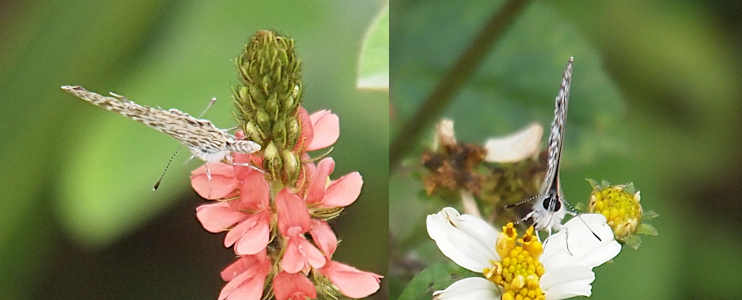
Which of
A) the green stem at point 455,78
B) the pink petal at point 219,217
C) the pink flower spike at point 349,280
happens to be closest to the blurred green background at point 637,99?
the green stem at point 455,78

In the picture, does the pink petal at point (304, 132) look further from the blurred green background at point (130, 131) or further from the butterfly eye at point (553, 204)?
the butterfly eye at point (553, 204)

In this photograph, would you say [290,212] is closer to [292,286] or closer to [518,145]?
[292,286]

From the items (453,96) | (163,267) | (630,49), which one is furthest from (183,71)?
(630,49)

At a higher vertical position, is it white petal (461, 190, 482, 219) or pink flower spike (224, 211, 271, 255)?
white petal (461, 190, 482, 219)

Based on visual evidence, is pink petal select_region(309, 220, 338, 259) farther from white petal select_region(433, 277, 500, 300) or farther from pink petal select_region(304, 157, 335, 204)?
white petal select_region(433, 277, 500, 300)

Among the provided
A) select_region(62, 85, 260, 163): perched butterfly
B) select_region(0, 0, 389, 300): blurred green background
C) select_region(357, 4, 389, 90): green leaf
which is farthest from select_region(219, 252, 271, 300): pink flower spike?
select_region(357, 4, 389, 90): green leaf

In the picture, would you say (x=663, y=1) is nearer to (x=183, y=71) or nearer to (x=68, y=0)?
(x=183, y=71)

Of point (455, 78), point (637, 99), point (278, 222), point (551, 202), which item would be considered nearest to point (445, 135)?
point (455, 78)
